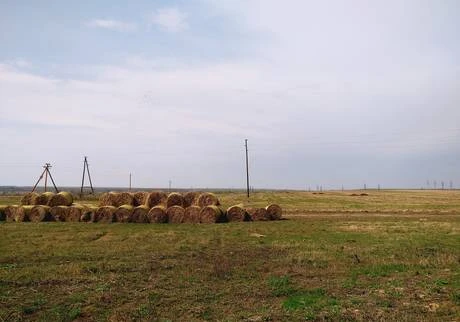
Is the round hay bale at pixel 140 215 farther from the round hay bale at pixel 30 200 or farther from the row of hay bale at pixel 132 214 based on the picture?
the round hay bale at pixel 30 200

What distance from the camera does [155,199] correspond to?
109ft

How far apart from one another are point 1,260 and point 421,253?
14422 mm

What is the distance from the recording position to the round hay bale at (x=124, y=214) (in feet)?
99.6

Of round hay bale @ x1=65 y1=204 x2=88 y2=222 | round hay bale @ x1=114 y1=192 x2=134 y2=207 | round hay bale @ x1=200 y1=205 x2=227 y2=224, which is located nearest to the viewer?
round hay bale @ x1=200 y1=205 x2=227 y2=224

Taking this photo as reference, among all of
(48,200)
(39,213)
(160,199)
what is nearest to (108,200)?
(160,199)

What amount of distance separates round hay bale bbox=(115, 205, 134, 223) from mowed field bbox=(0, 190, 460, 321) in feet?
25.3

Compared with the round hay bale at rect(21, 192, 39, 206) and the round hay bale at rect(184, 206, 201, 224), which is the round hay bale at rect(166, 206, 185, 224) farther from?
the round hay bale at rect(21, 192, 39, 206)

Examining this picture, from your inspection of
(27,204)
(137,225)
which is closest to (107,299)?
(137,225)

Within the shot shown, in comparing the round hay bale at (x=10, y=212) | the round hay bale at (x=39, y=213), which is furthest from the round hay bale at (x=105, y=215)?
the round hay bale at (x=10, y=212)

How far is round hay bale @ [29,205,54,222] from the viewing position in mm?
31188

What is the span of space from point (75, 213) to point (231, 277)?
68.1ft

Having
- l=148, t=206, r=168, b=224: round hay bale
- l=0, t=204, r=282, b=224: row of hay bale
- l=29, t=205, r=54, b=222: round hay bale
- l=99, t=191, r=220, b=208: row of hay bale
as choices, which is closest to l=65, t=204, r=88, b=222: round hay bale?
l=0, t=204, r=282, b=224: row of hay bale

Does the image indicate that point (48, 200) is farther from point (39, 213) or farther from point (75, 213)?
point (75, 213)

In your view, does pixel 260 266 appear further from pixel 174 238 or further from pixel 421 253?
pixel 174 238
